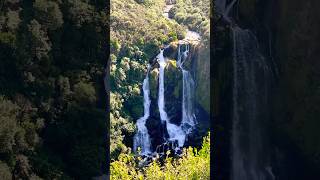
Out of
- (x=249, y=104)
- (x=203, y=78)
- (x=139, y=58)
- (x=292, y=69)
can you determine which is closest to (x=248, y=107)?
(x=249, y=104)

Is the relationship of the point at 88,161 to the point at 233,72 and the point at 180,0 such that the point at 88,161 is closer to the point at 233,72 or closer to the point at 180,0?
the point at 233,72

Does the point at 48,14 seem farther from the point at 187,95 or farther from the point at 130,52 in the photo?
the point at 130,52

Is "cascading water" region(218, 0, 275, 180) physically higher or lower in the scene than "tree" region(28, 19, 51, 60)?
lower

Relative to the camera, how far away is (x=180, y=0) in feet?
115

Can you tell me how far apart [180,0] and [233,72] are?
94.8ft

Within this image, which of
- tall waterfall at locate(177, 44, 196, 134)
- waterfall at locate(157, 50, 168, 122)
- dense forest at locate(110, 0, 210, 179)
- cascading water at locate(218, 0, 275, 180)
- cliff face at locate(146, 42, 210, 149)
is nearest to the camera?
cascading water at locate(218, 0, 275, 180)

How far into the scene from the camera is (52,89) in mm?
6113

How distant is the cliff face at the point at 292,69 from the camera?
253 inches

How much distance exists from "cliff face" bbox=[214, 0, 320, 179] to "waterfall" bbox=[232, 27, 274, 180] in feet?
0.39

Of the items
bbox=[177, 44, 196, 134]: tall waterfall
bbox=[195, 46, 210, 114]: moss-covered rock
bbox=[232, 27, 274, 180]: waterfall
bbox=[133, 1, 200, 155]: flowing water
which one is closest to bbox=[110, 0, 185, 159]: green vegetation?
bbox=[133, 1, 200, 155]: flowing water

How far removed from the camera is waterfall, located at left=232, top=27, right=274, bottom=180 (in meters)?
6.57

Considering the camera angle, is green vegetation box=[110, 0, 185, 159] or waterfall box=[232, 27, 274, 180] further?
green vegetation box=[110, 0, 185, 159]

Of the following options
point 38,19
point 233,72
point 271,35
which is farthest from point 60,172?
point 271,35

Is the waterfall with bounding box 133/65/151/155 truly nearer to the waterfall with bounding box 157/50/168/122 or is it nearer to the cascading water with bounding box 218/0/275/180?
the waterfall with bounding box 157/50/168/122
